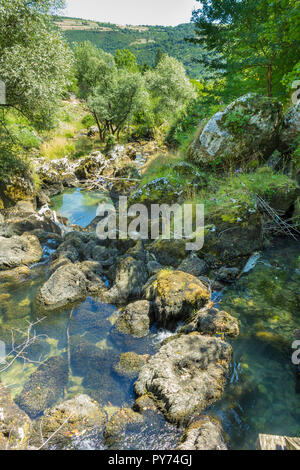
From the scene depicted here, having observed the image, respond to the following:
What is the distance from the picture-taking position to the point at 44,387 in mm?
4559

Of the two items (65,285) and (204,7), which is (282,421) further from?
(204,7)

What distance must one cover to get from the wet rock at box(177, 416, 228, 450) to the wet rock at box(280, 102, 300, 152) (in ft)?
27.6

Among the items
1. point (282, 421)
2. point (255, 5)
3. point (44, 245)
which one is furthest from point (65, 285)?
point (255, 5)

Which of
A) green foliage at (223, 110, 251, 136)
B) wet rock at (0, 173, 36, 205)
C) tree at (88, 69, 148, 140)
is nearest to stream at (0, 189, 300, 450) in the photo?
green foliage at (223, 110, 251, 136)

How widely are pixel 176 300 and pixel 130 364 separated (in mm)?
1657

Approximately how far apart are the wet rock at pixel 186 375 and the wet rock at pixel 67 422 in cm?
79

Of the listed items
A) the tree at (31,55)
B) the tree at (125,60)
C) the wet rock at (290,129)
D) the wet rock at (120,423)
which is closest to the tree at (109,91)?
the tree at (31,55)

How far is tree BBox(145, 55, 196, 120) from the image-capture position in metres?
28.6

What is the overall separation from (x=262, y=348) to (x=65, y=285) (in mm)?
5208

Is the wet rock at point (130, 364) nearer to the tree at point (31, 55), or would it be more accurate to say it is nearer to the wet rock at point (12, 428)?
the wet rock at point (12, 428)

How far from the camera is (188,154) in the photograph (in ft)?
33.9

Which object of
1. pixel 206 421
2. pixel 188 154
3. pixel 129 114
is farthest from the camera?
pixel 129 114

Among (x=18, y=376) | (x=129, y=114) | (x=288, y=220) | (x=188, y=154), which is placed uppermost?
(x=129, y=114)

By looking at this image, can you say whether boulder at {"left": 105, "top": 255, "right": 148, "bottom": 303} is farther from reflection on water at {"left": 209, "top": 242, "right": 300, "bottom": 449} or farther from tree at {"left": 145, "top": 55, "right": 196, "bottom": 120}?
tree at {"left": 145, "top": 55, "right": 196, "bottom": 120}
